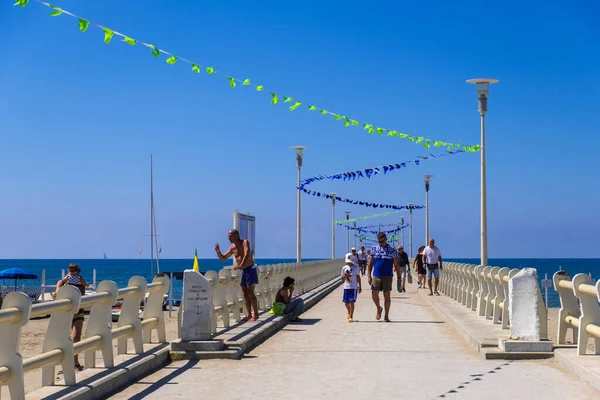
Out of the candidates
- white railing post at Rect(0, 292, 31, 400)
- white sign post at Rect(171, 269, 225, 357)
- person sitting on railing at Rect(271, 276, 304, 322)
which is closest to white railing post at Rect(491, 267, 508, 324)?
person sitting on railing at Rect(271, 276, 304, 322)

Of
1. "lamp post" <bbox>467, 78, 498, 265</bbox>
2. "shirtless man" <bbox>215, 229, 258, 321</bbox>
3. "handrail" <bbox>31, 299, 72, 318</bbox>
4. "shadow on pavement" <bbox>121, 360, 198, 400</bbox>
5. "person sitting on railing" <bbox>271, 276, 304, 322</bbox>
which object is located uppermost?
"lamp post" <bbox>467, 78, 498, 265</bbox>

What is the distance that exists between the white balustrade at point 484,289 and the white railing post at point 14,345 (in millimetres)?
8713

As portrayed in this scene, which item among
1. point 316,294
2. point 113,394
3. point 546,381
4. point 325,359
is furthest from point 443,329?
point 316,294

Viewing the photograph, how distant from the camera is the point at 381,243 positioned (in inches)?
747

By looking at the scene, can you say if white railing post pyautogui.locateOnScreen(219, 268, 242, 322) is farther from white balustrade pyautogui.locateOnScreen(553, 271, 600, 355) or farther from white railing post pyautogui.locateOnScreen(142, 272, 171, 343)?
white balustrade pyautogui.locateOnScreen(553, 271, 600, 355)

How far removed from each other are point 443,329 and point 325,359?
18.7 feet

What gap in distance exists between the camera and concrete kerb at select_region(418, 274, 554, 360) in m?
12.2

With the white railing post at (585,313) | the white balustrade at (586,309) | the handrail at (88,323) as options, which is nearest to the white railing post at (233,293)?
the handrail at (88,323)

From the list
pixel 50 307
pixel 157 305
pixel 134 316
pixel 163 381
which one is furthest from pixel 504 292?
pixel 50 307

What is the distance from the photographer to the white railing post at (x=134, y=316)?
11.9m

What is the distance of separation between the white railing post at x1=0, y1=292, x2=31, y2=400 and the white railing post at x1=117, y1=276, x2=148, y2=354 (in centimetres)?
399

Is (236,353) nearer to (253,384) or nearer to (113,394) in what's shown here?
(253,384)

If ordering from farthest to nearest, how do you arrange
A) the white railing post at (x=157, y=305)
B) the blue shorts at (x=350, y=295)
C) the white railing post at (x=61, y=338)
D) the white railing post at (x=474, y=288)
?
the white railing post at (x=474, y=288)
the blue shorts at (x=350, y=295)
the white railing post at (x=157, y=305)
the white railing post at (x=61, y=338)

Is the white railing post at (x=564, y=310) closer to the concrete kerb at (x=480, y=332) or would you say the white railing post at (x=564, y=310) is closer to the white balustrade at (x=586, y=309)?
the white balustrade at (x=586, y=309)
